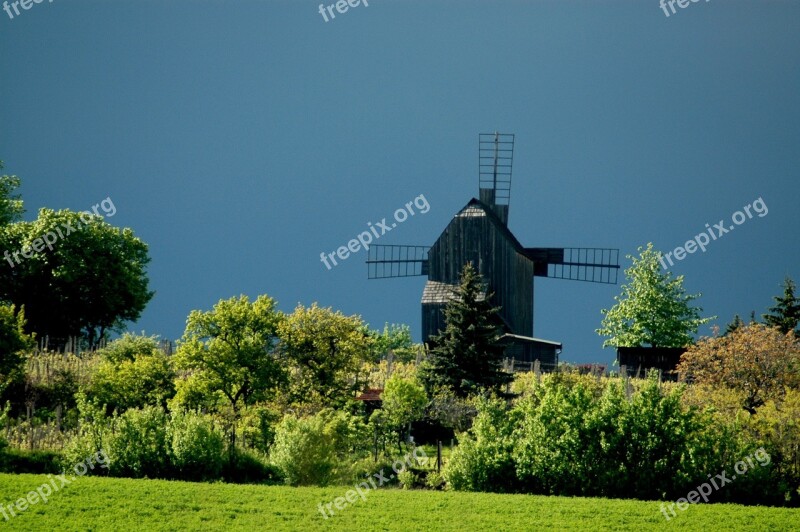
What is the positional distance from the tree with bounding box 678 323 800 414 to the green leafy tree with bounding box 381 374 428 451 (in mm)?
9231

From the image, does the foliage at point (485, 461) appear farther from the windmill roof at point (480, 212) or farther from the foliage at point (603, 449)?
the windmill roof at point (480, 212)

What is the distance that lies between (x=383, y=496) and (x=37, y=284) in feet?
107

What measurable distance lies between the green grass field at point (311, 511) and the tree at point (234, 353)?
Answer: 5.70 meters

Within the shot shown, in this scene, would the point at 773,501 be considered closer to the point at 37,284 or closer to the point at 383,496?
the point at 383,496

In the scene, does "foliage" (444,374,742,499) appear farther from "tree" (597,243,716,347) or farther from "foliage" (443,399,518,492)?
"tree" (597,243,716,347)

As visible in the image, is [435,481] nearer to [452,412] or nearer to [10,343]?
[452,412]

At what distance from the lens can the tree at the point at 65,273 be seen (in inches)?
2073

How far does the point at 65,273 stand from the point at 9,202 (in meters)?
9.43

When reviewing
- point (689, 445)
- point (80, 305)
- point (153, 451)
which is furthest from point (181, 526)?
point (80, 305)

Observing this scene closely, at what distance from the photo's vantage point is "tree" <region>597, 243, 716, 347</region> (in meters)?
55.3

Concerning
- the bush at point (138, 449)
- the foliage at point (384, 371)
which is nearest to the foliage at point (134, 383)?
the bush at point (138, 449)

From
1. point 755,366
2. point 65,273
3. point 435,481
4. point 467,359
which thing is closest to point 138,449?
point 435,481

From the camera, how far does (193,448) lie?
92.8ft

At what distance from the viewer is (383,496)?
26609 millimetres
